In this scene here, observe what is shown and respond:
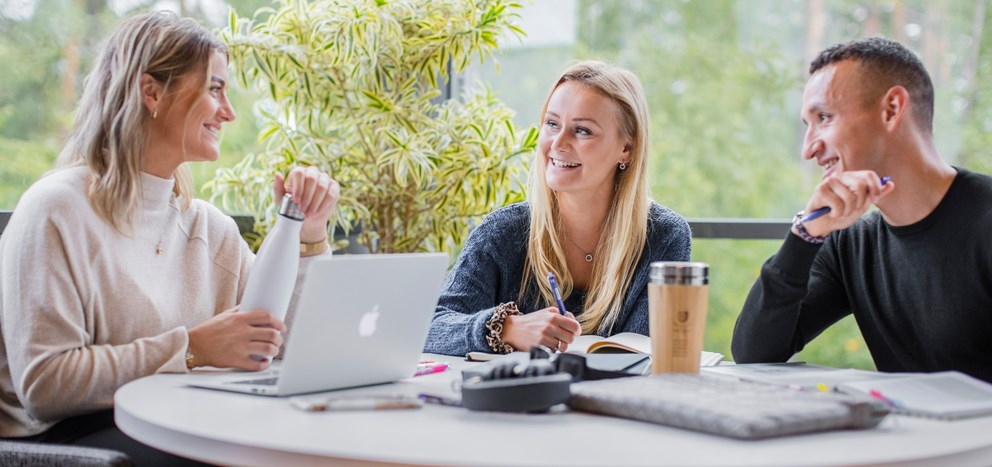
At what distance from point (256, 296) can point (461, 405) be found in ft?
1.65

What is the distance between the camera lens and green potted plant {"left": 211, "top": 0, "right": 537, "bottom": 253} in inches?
123

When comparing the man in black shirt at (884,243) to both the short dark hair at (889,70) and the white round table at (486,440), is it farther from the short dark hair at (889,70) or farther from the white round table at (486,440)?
the white round table at (486,440)

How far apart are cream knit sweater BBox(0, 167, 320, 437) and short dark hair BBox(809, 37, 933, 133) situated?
1.40 metres

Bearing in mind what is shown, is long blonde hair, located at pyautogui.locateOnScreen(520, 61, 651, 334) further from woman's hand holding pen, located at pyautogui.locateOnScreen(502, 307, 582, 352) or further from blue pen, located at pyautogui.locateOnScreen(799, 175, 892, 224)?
blue pen, located at pyautogui.locateOnScreen(799, 175, 892, 224)

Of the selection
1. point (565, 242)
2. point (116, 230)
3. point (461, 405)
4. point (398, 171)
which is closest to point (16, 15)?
point (398, 171)

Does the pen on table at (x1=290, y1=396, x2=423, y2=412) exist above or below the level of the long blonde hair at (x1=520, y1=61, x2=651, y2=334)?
below

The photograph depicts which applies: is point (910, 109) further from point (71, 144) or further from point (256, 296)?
point (71, 144)

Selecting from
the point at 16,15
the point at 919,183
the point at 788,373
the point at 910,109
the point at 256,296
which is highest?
the point at 16,15

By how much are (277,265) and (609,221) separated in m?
1.13

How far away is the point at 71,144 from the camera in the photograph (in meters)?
1.89

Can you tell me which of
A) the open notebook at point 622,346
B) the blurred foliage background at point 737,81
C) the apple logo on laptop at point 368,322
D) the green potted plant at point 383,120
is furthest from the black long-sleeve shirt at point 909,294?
the blurred foliage background at point 737,81

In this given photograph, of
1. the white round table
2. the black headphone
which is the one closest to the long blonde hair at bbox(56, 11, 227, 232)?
the white round table

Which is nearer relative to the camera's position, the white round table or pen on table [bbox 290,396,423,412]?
the white round table

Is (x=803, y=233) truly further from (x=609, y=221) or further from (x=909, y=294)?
(x=609, y=221)
